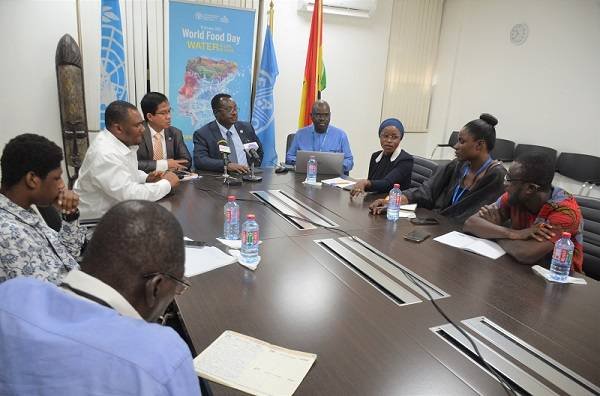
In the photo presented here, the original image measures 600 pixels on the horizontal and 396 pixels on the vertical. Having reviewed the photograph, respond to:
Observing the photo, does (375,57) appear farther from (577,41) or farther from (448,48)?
(577,41)

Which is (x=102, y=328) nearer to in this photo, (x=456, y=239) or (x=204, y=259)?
(x=204, y=259)

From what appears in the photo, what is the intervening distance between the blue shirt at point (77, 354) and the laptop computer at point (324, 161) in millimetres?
2848

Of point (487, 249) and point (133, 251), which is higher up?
point (133, 251)

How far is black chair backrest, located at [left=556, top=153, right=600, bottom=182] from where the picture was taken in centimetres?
395

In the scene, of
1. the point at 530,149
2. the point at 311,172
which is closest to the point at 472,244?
the point at 311,172

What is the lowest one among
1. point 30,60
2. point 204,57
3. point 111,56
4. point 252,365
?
point 252,365

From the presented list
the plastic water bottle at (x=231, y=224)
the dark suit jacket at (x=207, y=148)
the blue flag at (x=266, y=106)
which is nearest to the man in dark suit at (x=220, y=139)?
the dark suit jacket at (x=207, y=148)

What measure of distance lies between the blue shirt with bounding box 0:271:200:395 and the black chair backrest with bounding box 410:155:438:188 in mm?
3224

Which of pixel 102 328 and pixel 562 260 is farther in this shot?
pixel 562 260

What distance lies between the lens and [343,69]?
559cm

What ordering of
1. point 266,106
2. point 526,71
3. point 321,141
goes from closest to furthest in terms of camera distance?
1. point 321,141
2. point 526,71
3. point 266,106

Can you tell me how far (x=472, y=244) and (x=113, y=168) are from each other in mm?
1933

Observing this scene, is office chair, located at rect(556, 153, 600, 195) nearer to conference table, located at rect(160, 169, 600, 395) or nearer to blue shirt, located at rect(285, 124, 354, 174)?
blue shirt, located at rect(285, 124, 354, 174)

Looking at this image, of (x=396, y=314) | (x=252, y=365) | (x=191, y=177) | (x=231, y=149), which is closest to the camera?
(x=252, y=365)
